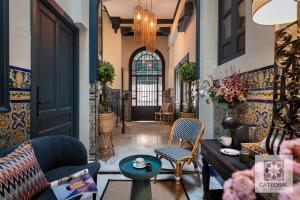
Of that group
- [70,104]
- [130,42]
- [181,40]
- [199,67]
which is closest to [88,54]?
[70,104]

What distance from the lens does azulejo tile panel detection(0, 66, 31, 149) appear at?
1.67m

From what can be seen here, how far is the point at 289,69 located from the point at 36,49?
2.44 metres

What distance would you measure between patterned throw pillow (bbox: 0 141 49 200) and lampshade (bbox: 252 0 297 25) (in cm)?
202

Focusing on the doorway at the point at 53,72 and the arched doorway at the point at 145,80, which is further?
the arched doorway at the point at 145,80

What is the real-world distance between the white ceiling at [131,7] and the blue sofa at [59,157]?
500 cm

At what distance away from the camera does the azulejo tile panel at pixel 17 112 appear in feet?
5.49

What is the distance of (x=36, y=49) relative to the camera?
7.10ft

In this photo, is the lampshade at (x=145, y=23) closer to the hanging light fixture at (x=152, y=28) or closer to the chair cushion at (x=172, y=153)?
the hanging light fixture at (x=152, y=28)

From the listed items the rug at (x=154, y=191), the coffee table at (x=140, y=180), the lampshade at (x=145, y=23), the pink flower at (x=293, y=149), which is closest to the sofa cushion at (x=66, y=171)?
the coffee table at (x=140, y=180)

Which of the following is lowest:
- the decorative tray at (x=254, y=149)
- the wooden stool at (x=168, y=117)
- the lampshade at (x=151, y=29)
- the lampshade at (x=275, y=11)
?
the wooden stool at (x=168, y=117)

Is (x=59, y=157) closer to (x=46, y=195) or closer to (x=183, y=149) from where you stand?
(x=46, y=195)

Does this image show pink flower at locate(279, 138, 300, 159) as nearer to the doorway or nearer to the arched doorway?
the doorway

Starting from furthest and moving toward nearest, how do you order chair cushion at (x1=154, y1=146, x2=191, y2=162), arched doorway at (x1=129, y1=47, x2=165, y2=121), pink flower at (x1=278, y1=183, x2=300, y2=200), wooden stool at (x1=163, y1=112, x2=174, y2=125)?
1. arched doorway at (x1=129, y1=47, x2=165, y2=121)
2. wooden stool at (x1=163, y1=112, x2=174, y2=125)
3. chair cushion at (x1=154, y1=146, x2=191, y2=162)
4. pink flower at (x1=278, y1=183, x2=300, y2=200)

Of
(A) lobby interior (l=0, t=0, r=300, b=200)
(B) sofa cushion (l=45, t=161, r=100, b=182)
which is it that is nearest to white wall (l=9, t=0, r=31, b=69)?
(A) lobby interior (l=0, t=0, r=300, b=200)
